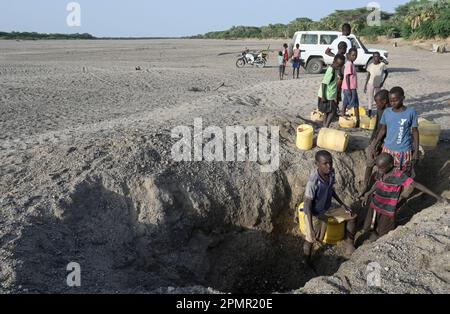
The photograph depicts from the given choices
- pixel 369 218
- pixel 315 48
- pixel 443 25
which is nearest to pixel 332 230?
pixel 369 218

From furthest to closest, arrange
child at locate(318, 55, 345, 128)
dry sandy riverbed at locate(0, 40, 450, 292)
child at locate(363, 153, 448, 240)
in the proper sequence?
1. child at locate(318, 55, 345, 128)
2. child at locate(363, 153, 448, 240)
3. dry sandy riverbed at locate(0, 40, 450, 292)

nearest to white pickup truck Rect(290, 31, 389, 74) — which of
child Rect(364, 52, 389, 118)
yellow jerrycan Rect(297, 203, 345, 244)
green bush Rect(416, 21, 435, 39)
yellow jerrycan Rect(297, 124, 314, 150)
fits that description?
child Rect(364, 52, 389, 118)

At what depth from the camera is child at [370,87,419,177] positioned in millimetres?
5105

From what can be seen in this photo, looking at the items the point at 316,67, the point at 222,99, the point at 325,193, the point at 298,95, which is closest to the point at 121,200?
the point at 325,193

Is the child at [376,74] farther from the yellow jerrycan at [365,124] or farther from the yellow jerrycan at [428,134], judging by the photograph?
the yellow jerrycan at [428,134]

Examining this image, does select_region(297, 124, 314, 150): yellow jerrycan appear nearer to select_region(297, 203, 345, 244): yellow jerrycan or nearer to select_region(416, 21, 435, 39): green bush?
select_region(297, 203, 345, 244): yellow jerrycan

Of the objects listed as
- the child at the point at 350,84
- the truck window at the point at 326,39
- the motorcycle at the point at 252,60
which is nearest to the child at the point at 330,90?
the child at the point at 350,84

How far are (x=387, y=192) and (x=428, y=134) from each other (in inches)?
99.5

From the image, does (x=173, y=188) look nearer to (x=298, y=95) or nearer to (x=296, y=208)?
(x=296, y=208)

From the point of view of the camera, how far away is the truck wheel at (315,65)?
17.5m

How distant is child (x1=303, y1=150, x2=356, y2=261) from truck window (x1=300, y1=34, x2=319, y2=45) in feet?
43.7

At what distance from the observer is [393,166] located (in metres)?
5.10

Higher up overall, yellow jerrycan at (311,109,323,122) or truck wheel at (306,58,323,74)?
truck wheel at (306,58,323,74)

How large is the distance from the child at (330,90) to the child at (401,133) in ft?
6.92
